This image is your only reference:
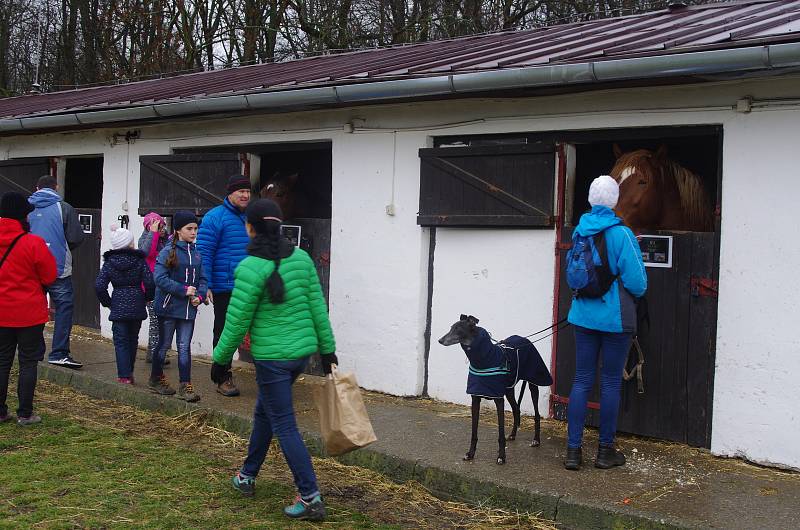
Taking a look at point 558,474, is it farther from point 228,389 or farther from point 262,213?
point 228,389

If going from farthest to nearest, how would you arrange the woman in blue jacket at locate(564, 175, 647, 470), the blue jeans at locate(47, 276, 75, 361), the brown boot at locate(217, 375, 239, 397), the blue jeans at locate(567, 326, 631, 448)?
the blue jeans at locate(47, 276, 75, 361) → the brown boot at locate(217, 375, 239, 397) → the blue jeans at locate(567, 326, 631, 448) → the woman in blue jacket at locate(564, 175, 647, 470)

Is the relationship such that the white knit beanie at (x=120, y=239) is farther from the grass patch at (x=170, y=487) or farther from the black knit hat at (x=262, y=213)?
the black knit hat at (x=262, y=213)

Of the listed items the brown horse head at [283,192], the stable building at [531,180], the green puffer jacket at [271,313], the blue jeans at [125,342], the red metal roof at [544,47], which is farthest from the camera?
the brown horse head at [283,192]

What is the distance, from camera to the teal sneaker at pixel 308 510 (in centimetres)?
466

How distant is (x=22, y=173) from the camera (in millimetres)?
11977

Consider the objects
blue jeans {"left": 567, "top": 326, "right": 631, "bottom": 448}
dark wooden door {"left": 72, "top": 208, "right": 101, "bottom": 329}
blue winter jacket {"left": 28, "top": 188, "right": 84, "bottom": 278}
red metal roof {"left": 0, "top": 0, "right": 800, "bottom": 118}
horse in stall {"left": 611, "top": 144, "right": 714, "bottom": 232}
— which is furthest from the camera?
dark wooden door {"left": 72, "top": 208, "right": 101, "bottom": 329}

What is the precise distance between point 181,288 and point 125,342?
98cm

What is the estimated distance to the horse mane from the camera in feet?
21.5

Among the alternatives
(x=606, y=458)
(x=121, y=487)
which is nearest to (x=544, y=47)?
(x=606, y=458)

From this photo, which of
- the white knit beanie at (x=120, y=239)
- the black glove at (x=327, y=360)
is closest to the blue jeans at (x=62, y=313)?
the white knit beanie at (x=120, y=239)

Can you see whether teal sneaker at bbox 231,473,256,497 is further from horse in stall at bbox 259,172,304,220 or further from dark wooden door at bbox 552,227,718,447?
horse in stall at bbox 259,172,304,220

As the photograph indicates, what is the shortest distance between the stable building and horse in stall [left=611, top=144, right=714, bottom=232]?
139mm

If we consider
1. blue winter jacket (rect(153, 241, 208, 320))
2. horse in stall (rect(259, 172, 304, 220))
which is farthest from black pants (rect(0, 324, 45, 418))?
horse in stall (rect(259, 172, 304, 220))

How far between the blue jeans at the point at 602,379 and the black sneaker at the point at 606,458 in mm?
41
